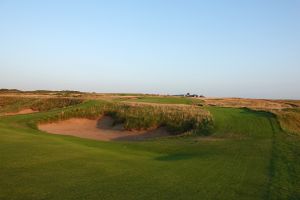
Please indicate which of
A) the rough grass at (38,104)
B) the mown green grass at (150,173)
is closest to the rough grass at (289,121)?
the mown green grass at (150,173)

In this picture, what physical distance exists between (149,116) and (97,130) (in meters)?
5.52

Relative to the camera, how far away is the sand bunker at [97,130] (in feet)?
120

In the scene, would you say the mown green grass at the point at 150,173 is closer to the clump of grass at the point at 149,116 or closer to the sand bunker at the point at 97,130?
the clump of grass at the point at 149,116

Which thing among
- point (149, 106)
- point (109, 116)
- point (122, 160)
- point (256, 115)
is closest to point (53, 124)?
point (109, 116)

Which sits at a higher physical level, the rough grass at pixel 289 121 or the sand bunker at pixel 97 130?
the rough grass at pixel 289 121

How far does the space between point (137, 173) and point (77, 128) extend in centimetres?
2736

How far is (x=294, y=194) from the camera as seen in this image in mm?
12055

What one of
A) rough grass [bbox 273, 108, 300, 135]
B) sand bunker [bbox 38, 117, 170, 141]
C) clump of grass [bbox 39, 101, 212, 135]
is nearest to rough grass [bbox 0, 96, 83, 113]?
clump of grass [bbox 39, 101, 212, 135]

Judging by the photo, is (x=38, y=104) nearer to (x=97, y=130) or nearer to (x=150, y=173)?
(x=97, y=130)

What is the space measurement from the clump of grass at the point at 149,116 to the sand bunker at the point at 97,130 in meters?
0.64

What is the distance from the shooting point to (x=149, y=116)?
129ft

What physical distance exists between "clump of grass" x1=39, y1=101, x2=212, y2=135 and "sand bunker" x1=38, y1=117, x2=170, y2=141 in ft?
2.10

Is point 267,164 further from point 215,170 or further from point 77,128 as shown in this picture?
point 77,128

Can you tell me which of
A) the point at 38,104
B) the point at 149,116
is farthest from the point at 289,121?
the point at 38,104
